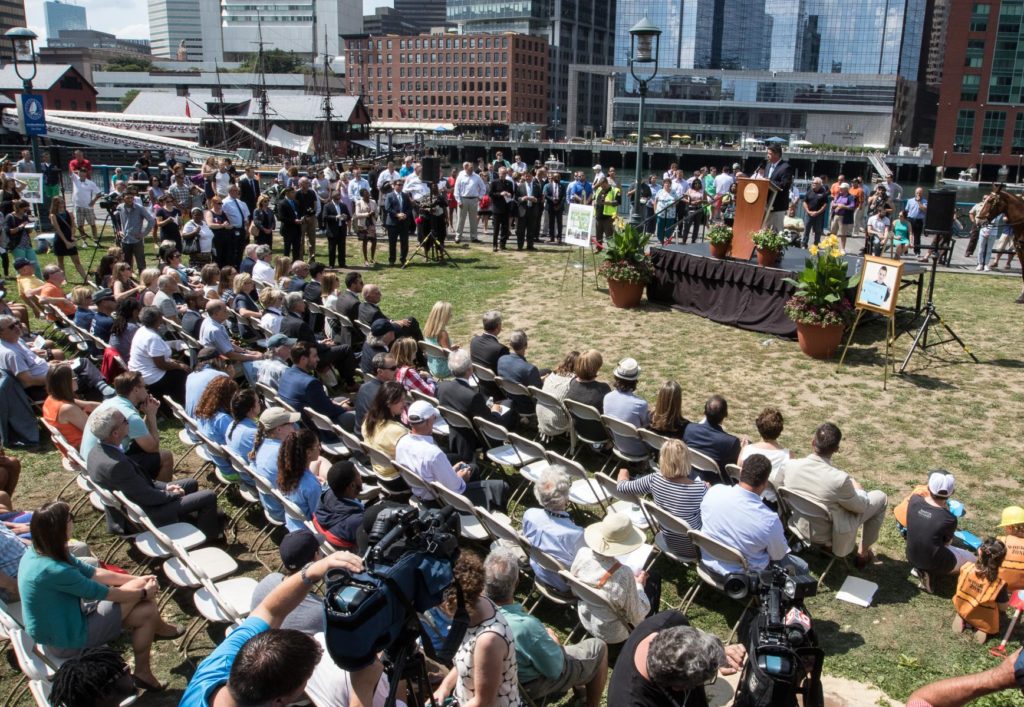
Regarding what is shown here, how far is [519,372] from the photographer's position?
7543 mm

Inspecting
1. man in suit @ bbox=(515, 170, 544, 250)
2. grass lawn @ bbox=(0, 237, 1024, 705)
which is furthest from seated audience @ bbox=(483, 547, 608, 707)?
man in suit @ bbox=(515, 170, 544, 250)

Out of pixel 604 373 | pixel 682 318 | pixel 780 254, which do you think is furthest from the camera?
pixel 682 318

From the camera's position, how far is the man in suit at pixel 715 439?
241 inches

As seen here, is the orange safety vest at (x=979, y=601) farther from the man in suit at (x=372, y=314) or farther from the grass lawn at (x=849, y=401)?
the man in suit at (x=372, y=314)

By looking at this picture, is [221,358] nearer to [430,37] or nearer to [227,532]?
[227,532]

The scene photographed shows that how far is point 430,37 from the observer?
13825 cm

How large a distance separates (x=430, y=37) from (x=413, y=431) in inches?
5719

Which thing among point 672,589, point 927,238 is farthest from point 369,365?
point 927,238

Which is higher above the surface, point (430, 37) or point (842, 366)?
point (430, 37)

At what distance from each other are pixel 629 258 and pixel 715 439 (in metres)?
7.10

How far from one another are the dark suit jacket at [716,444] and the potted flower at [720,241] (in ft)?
22.7

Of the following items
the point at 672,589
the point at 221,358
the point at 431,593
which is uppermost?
the point at 431,593

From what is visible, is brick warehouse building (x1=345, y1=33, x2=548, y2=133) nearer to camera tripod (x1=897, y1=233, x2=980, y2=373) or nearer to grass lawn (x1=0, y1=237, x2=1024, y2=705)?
grass lawn (x1=0, y1=237, x2=1024, y2=705)

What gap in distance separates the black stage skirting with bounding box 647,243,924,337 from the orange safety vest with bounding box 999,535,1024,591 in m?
6.14
